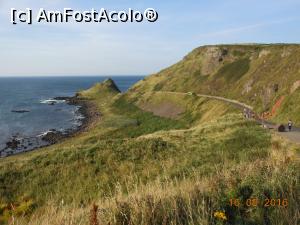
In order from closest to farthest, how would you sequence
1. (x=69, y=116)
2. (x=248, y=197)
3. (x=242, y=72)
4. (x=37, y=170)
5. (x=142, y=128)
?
(x=248, y=197), (x=37, y=170), (x=142, y=128), (x=242, y=72), (x=69, y=116)

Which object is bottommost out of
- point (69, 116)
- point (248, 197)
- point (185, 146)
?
point (69, 116)

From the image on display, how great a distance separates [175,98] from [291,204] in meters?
93.1

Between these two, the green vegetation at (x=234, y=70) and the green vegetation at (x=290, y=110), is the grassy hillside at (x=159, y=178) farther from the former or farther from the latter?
the green vegetation at (x=234, y=70)

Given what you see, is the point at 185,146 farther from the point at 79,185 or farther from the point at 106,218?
the point at 106,218

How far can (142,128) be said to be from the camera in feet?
262

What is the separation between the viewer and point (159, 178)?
10344 mm

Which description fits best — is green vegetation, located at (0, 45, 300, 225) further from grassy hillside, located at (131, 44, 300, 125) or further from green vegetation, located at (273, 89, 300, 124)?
grassy hillside, located at (131, 44, 300, 125)

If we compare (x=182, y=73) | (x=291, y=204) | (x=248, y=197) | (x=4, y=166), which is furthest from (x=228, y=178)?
(x=182, y=73)

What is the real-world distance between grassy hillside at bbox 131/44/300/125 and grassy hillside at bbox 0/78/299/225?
8.97 m

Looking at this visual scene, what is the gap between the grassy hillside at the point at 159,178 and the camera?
21.8 ft

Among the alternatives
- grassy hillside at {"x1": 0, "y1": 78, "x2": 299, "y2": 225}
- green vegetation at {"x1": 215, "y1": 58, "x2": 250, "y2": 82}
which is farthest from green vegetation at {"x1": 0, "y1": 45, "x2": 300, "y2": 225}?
green vegetation at {"x1": 215, "y1": 58, "x2": 250, "y2": 82}
